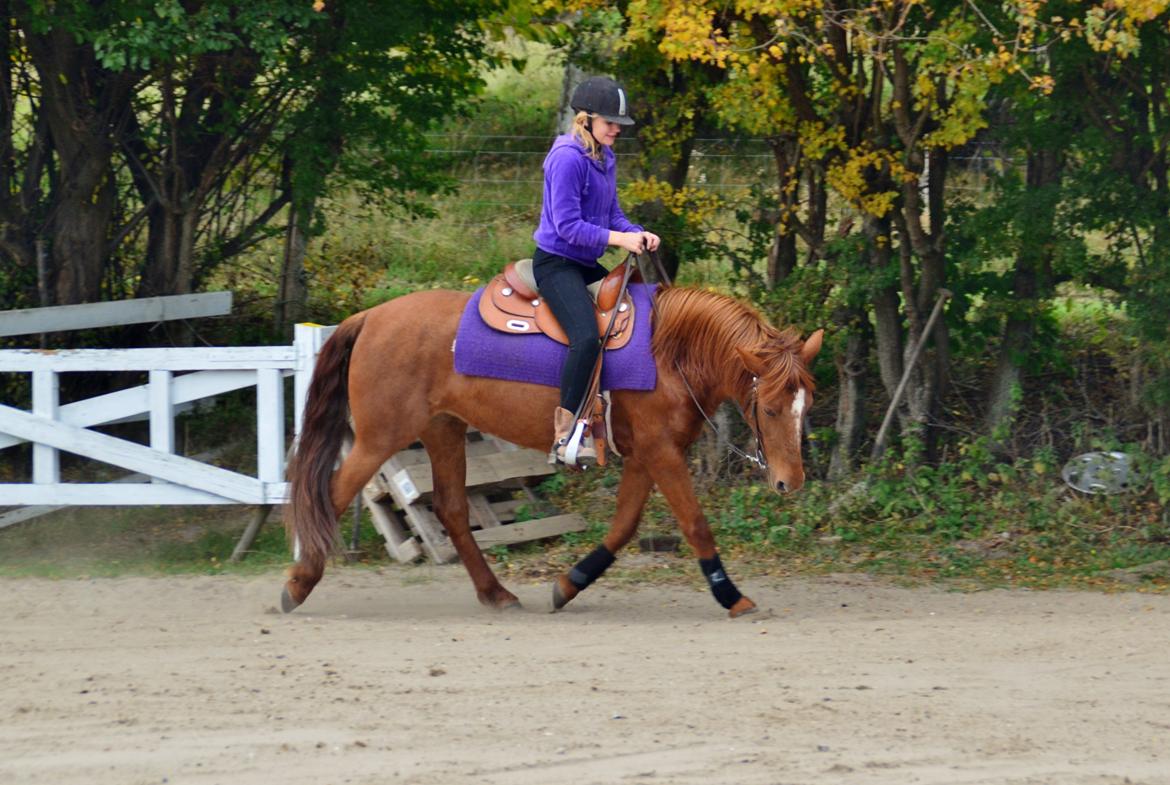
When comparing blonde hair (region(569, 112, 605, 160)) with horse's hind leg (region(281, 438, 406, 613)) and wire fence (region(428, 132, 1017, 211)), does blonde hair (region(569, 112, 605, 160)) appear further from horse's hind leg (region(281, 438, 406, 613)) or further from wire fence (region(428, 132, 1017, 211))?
wire fence (region(428, 132, 1017, 211))

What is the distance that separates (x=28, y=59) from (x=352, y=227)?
17.5ft

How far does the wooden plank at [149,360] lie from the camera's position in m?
8.00

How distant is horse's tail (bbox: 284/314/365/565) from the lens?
6766 millimetres

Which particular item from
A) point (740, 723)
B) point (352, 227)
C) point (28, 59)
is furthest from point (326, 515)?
point (352, 227)

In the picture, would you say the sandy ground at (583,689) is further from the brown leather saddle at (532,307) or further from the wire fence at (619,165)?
the wire fence at (619,165)

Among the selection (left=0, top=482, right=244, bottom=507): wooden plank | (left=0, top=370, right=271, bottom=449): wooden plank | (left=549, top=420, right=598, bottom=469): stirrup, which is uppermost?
(left=549, top=420, right=598, bottom=469): stirrup

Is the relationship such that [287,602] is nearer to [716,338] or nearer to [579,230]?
[579,230]

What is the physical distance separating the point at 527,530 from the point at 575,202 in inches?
109


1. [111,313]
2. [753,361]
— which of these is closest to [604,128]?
[753,361]

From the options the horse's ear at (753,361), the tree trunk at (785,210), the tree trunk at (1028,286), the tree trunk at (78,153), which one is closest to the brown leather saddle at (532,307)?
the horse's ear at (753,361)

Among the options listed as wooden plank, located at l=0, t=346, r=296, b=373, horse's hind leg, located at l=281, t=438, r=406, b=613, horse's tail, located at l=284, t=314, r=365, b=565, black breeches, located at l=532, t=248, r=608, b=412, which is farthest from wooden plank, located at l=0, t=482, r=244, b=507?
black breeches, located at l=532, t=248, r=608, b=412

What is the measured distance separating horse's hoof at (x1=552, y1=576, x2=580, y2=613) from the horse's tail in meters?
1.23

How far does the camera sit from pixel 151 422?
26.7ft

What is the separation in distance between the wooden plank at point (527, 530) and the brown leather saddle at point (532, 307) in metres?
1.96
